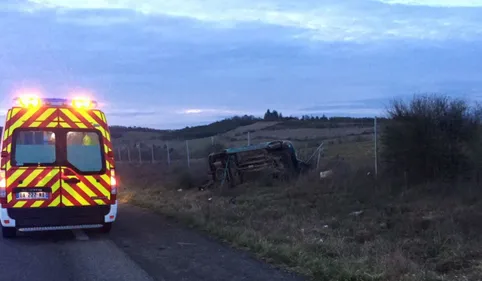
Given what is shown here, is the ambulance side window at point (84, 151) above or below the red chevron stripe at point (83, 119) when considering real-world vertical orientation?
Result: below

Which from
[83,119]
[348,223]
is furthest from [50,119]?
[348,223]

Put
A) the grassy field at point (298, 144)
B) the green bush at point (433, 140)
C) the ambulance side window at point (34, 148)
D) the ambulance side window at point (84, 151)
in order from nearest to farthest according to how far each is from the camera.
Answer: the ambulance side window at point (34, 148) < the ambulance side window at point (84, 151) < the green bush at point (433, 140) < the grassy field at point (298, 144)

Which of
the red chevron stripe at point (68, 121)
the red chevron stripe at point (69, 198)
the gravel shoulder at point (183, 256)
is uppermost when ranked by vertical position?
the red chevron stripe at point (68, 121)

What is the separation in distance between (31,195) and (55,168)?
25.7 inches

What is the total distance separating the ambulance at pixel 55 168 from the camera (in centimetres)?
1020

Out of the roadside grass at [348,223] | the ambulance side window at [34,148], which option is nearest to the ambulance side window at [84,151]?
the ambulance side window at [34,148]

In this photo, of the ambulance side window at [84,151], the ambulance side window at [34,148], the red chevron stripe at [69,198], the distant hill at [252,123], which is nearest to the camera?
the ambulance side window at [34,148]

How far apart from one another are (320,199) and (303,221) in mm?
3130

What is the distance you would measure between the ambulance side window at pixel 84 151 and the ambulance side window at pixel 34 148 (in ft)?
1.10

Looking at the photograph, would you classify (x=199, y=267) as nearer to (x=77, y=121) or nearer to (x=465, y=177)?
(x=77, y=121)

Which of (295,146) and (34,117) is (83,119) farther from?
(295,146)

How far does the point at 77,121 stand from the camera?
10891mm

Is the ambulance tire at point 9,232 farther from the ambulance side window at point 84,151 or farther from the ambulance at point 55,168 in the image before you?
the ambulance side window at point 84,151

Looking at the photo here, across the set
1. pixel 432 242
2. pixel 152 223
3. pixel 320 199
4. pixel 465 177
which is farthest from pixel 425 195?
pixel 152 223
